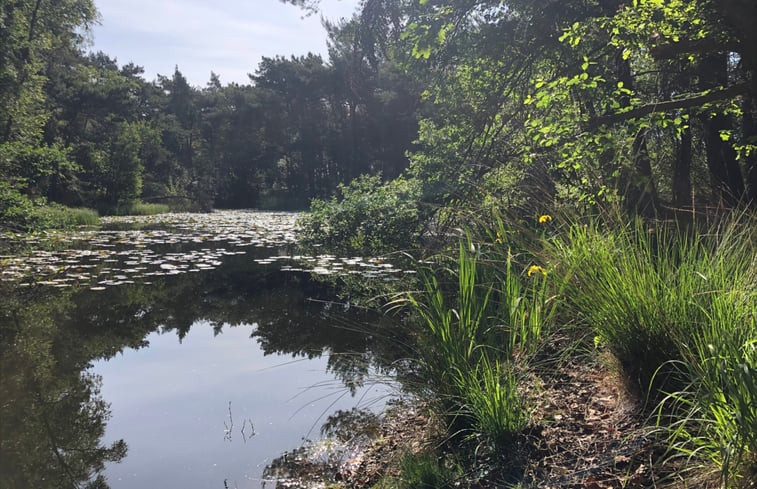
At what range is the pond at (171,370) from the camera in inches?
116

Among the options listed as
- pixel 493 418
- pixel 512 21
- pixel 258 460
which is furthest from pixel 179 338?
pixel 512 21

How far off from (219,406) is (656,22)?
16.1ft

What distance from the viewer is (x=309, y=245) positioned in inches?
517

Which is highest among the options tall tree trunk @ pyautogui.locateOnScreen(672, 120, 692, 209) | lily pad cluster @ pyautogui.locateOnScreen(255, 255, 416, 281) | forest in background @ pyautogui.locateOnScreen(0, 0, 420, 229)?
forest in background @ pyautogui.locateOnScreen(0, 0, 420, 229)

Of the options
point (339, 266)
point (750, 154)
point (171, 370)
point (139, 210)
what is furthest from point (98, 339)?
point (139, 210)

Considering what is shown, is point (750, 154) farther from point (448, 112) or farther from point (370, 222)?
point (370, 222)

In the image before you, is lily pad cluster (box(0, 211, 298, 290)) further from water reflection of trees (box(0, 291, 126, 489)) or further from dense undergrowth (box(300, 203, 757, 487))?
dense undergrowth (box(300, 203, 757, 487))

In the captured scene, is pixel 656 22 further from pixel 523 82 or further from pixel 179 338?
pixel 179 338

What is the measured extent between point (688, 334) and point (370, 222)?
9633mm

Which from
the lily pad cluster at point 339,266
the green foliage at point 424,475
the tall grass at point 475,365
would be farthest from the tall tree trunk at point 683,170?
the green foliage at point 424,475

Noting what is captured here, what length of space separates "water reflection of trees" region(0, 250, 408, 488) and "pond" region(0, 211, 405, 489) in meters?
0.01

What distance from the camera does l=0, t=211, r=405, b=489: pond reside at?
2.95 metres

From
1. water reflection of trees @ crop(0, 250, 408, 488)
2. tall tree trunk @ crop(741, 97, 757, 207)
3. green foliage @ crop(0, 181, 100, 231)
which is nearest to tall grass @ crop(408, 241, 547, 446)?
water reflection of trees @ crop(0, 250, 408, 488)

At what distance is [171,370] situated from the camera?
4.48m
